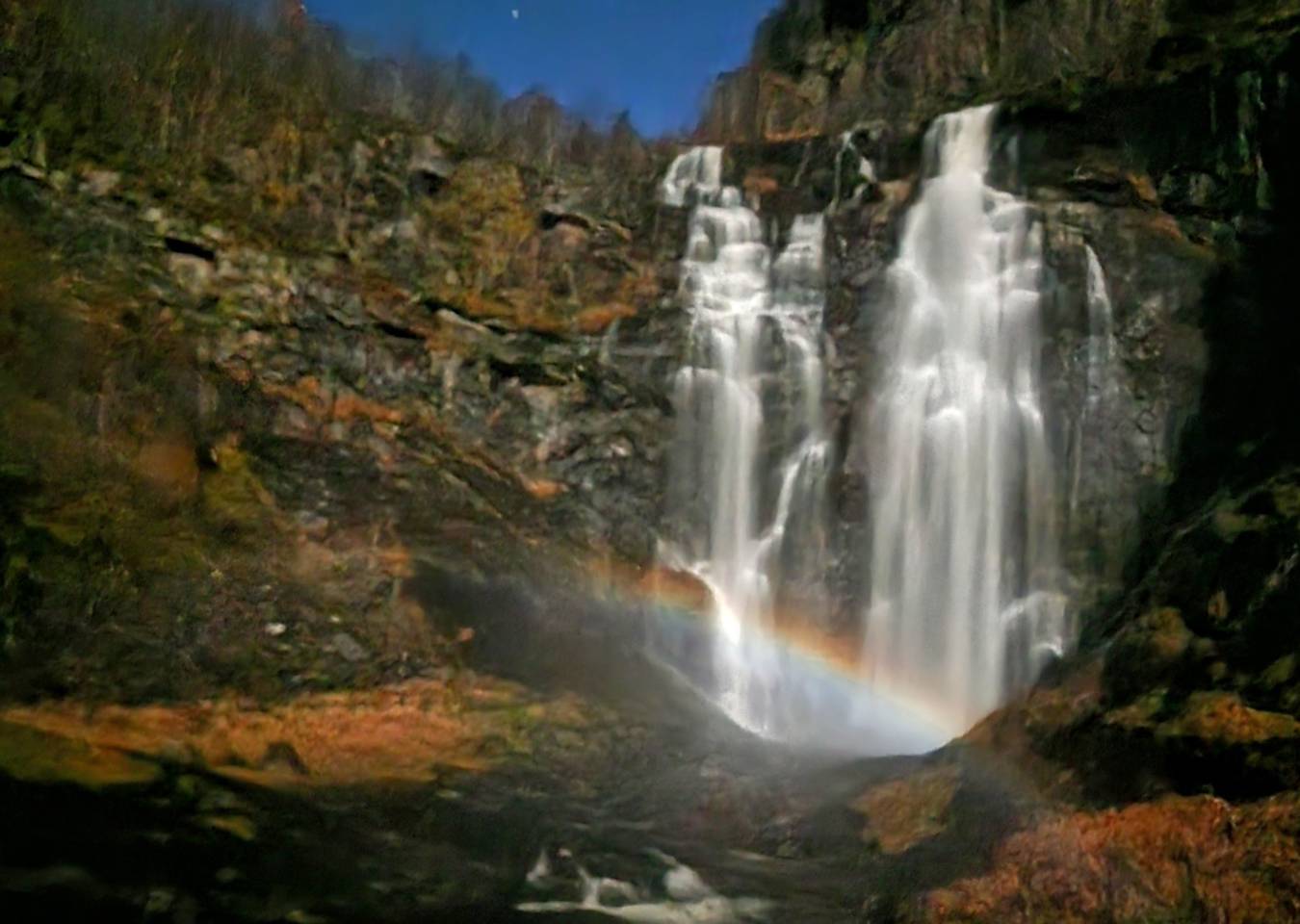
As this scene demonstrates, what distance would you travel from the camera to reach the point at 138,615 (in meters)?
13.0

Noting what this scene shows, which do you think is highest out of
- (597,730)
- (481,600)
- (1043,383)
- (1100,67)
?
(1100,67)

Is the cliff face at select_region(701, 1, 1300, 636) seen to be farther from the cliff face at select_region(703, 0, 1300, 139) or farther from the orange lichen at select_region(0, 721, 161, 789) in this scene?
the orange lichen at select_region(0, 721, 161, 789)

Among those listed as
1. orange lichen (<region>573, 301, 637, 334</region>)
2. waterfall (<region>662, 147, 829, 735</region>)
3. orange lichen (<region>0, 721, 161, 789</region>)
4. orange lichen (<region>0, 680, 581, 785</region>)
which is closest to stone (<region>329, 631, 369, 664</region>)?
orange lichen (<region>0, 680, 581, 785</region>)

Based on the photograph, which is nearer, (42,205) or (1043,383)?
(42,205)

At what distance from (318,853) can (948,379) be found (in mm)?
11044

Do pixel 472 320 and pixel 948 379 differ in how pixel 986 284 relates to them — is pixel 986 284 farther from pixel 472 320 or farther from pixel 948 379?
pixel 472 320

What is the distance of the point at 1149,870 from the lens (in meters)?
8.32

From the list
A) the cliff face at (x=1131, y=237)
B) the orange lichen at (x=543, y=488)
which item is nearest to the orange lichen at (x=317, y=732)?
the orange lichen at (x=543, y=488)

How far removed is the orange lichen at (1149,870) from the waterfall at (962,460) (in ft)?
20.7

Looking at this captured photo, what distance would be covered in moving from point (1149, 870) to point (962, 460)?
839cm

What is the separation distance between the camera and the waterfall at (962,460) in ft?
50.9

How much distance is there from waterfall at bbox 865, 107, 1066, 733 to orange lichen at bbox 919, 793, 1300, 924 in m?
6.31

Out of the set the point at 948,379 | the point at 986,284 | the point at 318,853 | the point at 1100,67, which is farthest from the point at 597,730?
the point at 1100,67

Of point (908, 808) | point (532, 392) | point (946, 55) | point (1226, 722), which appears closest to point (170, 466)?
point (532, 392)
